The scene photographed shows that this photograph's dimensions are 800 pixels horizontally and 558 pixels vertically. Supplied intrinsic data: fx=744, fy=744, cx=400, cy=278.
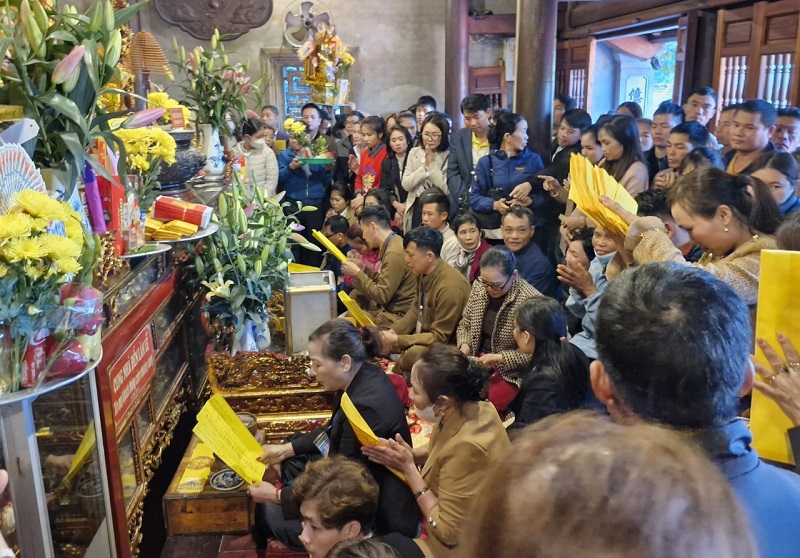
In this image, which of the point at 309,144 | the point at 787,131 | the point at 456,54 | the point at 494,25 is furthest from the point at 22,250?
the point at 494,25

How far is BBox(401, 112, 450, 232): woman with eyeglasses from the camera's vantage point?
464cm

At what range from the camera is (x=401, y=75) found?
9.17 m

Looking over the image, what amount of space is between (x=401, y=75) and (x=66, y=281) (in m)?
8.19

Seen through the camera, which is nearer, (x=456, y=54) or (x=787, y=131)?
(x=787, y=131)

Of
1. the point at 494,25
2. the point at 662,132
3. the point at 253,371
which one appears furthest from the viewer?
the point at 494,25

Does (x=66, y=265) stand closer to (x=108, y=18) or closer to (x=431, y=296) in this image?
(x=108, y=18)

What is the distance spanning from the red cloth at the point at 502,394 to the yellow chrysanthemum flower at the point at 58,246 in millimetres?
1871

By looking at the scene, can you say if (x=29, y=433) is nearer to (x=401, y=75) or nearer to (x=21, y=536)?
(x=21, y=536)

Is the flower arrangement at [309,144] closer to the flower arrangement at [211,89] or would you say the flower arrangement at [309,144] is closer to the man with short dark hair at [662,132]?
the flower arrangement at [211,89]

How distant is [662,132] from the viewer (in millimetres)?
3908

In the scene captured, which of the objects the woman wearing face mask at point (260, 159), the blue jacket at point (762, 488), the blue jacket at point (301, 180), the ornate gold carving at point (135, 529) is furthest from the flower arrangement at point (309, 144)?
the blue jacket at point (762, 488)

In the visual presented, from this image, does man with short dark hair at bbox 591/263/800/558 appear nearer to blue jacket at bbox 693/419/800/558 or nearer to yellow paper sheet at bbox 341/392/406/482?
blue jacket at bbox 693/419/800/558

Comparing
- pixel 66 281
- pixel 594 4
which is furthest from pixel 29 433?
pixel 594 4

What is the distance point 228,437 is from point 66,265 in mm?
1036
